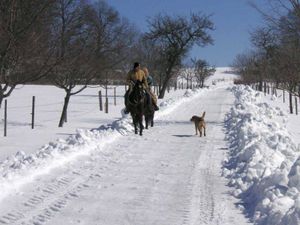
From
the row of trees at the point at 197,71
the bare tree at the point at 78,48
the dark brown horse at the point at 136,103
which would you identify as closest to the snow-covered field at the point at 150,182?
the dark brown horse at the point at 136,103

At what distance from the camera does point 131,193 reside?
8.36 m

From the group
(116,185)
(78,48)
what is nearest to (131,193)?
(116,185)

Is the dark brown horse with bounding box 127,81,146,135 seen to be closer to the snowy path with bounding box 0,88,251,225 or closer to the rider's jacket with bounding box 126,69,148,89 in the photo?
the rider's jacket with bounding box 126,69,148,89

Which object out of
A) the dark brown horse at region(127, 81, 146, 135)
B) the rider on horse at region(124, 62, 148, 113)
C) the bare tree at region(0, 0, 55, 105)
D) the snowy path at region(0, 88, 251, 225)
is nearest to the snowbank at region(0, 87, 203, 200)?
the snowy path at region(0, 88, 251, 225)

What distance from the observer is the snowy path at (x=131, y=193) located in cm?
695

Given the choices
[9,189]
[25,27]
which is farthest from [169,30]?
[9,189]

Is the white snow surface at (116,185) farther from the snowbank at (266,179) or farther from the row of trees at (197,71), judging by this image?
the row of trees at (197,71)

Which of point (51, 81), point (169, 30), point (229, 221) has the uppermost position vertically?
point (169, 30)

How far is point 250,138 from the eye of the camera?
13.3m

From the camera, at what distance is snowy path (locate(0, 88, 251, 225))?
274 inches

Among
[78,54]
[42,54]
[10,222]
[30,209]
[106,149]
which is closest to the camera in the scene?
[10,222]

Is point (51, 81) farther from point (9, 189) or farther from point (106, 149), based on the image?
point (9, 189)

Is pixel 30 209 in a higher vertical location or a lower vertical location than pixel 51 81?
lower

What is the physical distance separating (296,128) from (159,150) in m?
12.7
